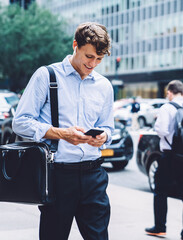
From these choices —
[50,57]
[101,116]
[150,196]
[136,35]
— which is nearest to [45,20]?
[50,57]

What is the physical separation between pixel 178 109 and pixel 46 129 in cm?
284

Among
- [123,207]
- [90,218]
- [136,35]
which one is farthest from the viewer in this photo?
[136,35]

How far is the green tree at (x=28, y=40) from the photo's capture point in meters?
46.0

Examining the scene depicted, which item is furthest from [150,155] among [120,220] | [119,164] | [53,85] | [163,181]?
[53,85]

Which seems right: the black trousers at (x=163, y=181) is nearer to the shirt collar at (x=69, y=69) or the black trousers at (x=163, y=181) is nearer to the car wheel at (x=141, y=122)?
the shirt collar at (x=69, y=69)

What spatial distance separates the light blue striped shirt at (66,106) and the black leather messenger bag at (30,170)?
5 centimetres

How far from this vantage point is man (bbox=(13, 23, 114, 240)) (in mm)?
2938

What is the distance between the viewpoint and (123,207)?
7.11m

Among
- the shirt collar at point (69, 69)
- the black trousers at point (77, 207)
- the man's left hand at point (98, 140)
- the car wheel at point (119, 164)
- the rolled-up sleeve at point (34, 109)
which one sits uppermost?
the shirt collar at point (69, 69)

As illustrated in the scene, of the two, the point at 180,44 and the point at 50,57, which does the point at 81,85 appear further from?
the point at 180,44

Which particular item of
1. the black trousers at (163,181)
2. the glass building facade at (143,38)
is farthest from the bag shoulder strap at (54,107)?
the glass building facade at (143,38)

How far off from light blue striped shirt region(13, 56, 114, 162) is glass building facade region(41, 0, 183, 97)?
4795cm

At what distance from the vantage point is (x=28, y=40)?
4619 centimetres

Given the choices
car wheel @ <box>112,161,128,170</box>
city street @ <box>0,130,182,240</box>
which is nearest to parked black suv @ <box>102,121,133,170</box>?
car wheel @ <box>112,161,128,170</box>
